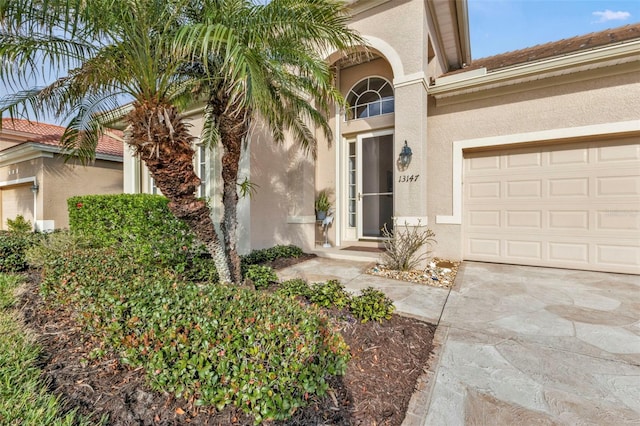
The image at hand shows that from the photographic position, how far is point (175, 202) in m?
3.50

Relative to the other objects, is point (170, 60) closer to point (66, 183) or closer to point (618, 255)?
point (618, 255)

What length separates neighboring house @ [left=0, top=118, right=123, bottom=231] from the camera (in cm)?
1012

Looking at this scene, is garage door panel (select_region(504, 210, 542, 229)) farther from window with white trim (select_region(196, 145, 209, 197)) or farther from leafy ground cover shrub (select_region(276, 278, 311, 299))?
window with white trim (select_region(196, 145, 209, 197))

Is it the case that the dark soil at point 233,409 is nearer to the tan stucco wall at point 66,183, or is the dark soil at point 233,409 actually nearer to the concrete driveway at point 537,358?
the concrete driveway at point 537,358

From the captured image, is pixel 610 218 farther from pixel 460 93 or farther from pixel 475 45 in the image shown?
pixel 475 45

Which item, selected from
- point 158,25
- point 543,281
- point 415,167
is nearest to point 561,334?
point 543,281

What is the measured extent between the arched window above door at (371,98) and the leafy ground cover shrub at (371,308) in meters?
5.42

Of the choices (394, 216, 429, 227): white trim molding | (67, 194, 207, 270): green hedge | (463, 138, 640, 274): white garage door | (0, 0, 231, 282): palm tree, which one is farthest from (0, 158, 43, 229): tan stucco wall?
(463, 138, 640, 274): white garage door

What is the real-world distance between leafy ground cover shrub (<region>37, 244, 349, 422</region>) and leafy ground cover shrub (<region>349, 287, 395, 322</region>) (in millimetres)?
1089

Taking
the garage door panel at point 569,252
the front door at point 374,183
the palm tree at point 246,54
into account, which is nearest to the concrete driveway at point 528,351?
the garage door panel at point 569,252

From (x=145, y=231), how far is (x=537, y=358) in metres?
6.26

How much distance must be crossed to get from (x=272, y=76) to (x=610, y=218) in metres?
6.85

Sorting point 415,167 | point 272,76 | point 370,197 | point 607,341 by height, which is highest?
point 272,76

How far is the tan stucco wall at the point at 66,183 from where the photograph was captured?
10.2 m
